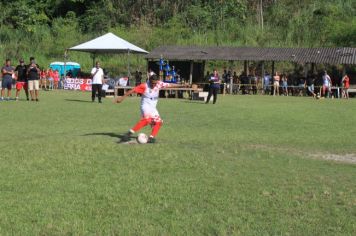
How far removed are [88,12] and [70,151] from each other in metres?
48.0

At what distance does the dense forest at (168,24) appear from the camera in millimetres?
47438

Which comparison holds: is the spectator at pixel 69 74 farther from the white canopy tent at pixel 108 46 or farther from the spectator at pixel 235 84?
the spectator at pixel 235 84

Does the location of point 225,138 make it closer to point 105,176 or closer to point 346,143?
point 346,143

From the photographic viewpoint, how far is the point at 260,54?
3731 cm

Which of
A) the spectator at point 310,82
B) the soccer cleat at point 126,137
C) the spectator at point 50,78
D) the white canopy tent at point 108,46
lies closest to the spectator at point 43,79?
the spectator at point 50,78

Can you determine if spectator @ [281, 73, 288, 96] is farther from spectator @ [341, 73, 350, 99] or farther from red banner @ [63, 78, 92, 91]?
red banner @ [63, 78, 92, 91]

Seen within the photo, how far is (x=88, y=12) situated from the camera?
56.8 m

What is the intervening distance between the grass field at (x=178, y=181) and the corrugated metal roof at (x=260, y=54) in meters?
21.4

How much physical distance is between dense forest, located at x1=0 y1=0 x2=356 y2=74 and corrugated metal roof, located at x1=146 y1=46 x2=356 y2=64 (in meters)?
6.63

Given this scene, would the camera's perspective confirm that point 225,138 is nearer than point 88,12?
Yes

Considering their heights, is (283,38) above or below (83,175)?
above

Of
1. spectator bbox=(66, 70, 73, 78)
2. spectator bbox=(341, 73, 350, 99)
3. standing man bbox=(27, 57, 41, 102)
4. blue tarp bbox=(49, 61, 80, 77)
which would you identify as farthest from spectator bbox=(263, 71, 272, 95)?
standing man bbox=(27, 57, 41, 102)

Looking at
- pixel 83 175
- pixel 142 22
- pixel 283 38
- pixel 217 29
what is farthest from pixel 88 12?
pixel 83 175

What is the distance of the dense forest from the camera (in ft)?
156
